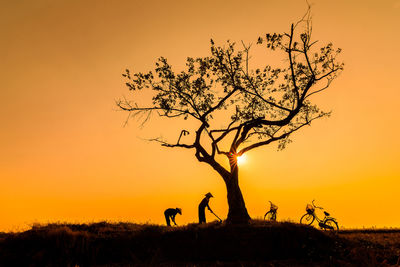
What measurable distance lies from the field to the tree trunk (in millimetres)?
4595

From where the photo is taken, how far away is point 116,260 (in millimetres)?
15867

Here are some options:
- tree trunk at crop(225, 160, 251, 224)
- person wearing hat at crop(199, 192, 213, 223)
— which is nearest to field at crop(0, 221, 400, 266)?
person wearing hat at crop(199, 192, 213, 223)

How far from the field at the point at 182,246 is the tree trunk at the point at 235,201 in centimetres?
459

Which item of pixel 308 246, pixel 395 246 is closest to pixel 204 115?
pixel 308 246

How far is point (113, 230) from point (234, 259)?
7001 millimetres

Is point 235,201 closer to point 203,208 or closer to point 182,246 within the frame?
point 203,208

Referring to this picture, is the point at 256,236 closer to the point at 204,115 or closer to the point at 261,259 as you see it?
the point at 261,259

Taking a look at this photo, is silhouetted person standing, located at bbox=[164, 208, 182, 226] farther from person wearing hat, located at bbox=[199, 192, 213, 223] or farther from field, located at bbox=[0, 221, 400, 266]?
field, located at bbox=[0, 221, 400, 266]

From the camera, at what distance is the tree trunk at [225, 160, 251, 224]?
72.7 feet

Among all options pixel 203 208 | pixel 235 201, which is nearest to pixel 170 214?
pixel 203 208

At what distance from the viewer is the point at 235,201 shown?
22.7 m

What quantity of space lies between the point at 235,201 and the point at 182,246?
23.2 ft

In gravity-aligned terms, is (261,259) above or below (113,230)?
below

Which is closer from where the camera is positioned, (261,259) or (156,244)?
(261,259)
